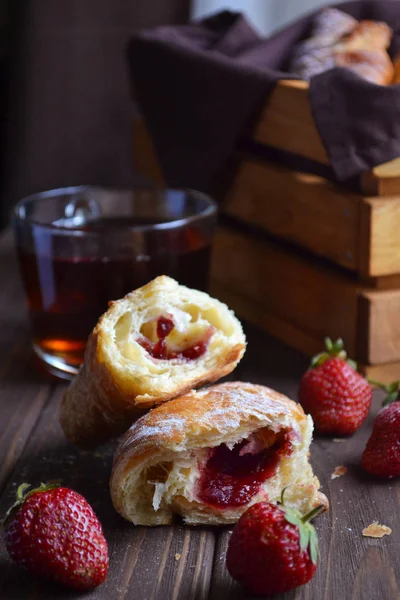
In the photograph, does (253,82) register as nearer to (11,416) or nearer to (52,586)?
(11,416)

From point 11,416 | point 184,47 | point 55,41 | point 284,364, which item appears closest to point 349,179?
point 284,364

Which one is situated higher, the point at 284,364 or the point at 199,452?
the point at 199,452

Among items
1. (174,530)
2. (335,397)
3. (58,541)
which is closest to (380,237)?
(335,397)


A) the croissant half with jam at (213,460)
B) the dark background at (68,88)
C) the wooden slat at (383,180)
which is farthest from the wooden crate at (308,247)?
the dark background at (68,88)

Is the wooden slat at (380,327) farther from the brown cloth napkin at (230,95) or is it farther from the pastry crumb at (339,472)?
the pastry crumb at (339,472)

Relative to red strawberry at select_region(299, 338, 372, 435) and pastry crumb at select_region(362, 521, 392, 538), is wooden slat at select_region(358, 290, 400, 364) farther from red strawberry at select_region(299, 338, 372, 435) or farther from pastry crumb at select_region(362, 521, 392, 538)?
pastry crumb at select_region(362, 521, 392, 538)

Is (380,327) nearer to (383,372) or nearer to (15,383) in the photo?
(383,372)
